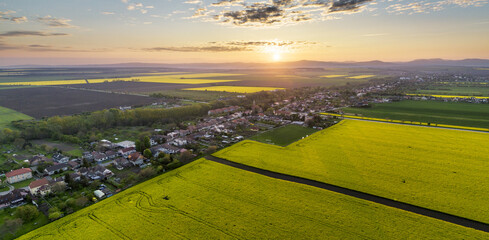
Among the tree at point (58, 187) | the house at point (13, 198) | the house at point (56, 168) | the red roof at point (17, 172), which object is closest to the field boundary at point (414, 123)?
the house at point (56, 168)

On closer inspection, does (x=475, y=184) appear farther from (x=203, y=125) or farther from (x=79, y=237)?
(x=203, y=125)

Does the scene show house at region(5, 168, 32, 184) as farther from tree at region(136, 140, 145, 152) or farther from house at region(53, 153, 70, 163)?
tree at region(136, 140, 145, 152)

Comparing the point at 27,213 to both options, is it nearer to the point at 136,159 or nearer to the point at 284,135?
the point at 136,159

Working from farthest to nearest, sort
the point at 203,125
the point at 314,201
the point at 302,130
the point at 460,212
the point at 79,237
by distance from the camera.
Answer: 1. the point at 203,125
2. the point at 302,130
3. the point at 314,201
4. the point at 460,212
5. the point at 79,237

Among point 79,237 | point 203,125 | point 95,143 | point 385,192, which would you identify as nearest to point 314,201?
point 385,192

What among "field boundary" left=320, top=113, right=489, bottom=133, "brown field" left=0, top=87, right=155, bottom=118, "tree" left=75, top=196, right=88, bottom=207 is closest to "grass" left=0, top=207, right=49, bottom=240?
"tree" left=75, top=196, right=88, bottom=207

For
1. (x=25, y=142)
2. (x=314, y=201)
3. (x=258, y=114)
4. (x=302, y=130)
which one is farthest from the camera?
(x=258, y=114)

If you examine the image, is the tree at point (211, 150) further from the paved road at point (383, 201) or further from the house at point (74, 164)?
the house at point (74, 164)
